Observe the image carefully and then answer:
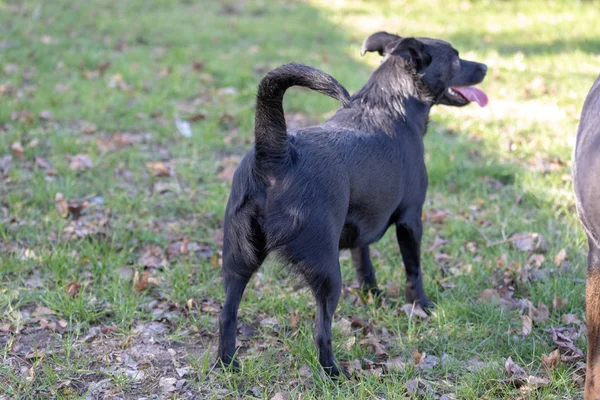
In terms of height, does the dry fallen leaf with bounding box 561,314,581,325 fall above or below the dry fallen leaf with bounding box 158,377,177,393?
above

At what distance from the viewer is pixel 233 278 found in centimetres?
320

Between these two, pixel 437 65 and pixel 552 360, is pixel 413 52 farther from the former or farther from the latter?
pixel 552 360

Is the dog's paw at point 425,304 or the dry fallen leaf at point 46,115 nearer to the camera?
the dog's paw at point 425,304

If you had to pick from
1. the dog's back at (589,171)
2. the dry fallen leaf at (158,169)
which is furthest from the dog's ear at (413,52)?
the dry fallen leaf at (158,169)

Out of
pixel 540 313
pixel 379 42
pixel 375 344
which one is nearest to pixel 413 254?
pixel 375 344

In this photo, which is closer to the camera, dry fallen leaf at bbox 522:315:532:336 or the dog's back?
the dog's back

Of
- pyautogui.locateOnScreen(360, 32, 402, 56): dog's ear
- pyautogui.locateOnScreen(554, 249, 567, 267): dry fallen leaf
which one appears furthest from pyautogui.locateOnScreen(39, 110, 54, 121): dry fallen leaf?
pyautogui.locateOnScreen(554, 249, 567, 267): dry fallen leaf

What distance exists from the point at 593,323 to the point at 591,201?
0.63 meters

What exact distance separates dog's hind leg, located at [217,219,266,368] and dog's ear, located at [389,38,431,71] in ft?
4.97

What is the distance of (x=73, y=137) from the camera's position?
605cm

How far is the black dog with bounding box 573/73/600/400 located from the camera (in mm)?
2412

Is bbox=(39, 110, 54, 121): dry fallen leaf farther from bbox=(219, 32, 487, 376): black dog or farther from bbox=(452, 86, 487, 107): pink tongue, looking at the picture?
bbox=(452, 86, 487, 107): pink tongue

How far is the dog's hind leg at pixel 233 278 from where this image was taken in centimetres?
308

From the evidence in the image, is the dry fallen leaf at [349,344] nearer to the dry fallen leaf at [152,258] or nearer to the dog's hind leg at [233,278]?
the dog's hind leg at [233,278]
